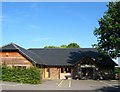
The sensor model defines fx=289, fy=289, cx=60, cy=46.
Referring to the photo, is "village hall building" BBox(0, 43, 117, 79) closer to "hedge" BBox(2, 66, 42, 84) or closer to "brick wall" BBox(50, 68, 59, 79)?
"brick wall" BBox(50, 68, 59, 79)

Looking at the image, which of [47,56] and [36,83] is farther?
[47,56]

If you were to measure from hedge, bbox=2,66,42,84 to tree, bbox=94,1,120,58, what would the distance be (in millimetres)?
13047

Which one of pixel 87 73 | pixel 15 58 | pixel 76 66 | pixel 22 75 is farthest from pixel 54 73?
pixel 22 75

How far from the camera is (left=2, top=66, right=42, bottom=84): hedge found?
1454 inches

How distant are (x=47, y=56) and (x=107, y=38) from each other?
1500 centimetres

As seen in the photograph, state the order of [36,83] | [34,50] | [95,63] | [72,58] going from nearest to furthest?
1. [36,83]
2. [95,63]
3. [72,58]
4. [34,50]

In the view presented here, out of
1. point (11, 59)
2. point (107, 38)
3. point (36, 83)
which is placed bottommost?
point (36, 83)

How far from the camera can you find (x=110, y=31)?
146 ft

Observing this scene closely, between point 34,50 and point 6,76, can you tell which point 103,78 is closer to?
point 34,50

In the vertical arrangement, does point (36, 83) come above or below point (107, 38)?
below

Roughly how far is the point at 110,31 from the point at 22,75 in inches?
616

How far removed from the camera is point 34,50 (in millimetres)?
59375

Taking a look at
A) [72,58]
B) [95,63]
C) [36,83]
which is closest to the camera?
[36,83]

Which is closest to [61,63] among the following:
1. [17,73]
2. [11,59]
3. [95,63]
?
[95,63]
